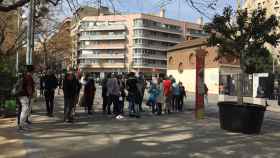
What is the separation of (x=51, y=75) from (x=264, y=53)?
732 cm

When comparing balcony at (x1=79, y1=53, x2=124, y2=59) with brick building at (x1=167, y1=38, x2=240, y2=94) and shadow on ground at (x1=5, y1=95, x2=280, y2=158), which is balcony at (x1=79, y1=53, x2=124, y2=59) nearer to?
brick building at (x1=167, y1=38, x2=240, y2=94)

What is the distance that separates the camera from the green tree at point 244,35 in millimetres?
13867

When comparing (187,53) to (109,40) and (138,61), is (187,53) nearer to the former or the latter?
(138,61)

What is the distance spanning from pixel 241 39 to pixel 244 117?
2567mm

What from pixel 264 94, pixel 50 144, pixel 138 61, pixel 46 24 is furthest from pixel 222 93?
pixel 138 61

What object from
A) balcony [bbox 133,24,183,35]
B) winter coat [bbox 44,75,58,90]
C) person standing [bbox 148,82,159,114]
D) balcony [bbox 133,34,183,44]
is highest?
balcony [bbox 133,24,183,35]

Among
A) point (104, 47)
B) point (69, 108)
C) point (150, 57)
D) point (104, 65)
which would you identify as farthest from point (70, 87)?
point (104, 47)

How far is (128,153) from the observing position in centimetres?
905

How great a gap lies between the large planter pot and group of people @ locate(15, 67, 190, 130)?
4.20 metres

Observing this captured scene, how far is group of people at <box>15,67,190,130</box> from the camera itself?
12.3 meters

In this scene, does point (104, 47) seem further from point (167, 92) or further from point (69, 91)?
point (69, 91)

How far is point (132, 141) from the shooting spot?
34.7ft

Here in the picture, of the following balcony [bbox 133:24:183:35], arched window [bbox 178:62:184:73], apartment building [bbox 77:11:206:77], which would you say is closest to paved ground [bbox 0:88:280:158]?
arched window [bbox 178:62:184:73]

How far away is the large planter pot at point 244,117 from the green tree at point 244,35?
947mm
